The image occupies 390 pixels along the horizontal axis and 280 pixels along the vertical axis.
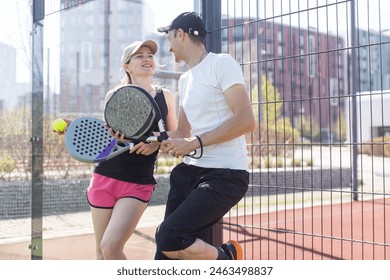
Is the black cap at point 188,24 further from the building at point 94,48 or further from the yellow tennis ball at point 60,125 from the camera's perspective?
the building at point 94,48

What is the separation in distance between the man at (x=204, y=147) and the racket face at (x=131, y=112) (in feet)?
0.54

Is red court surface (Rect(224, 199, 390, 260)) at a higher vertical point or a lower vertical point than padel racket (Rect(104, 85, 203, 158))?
lower

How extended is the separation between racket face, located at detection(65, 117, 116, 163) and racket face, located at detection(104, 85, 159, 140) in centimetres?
22

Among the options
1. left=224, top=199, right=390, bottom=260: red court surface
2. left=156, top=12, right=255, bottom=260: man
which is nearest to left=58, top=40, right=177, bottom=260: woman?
left=156, top=12, right=255, bottom=260: man

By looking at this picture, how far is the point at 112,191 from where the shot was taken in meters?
3.12

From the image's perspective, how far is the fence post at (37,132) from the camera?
377 centimetres

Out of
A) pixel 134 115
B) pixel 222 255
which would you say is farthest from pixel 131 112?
pixel 222 255

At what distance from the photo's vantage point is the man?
2.54 meters

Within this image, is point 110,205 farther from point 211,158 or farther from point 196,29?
point 196,29

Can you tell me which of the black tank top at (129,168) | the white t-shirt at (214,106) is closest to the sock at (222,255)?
the white t-shirt at (214,106)

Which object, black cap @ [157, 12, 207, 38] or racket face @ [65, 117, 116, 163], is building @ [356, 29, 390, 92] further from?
racket face @ [65, 117, 116, 163]

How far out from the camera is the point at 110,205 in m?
3.13

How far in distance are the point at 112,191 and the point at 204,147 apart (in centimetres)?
74
